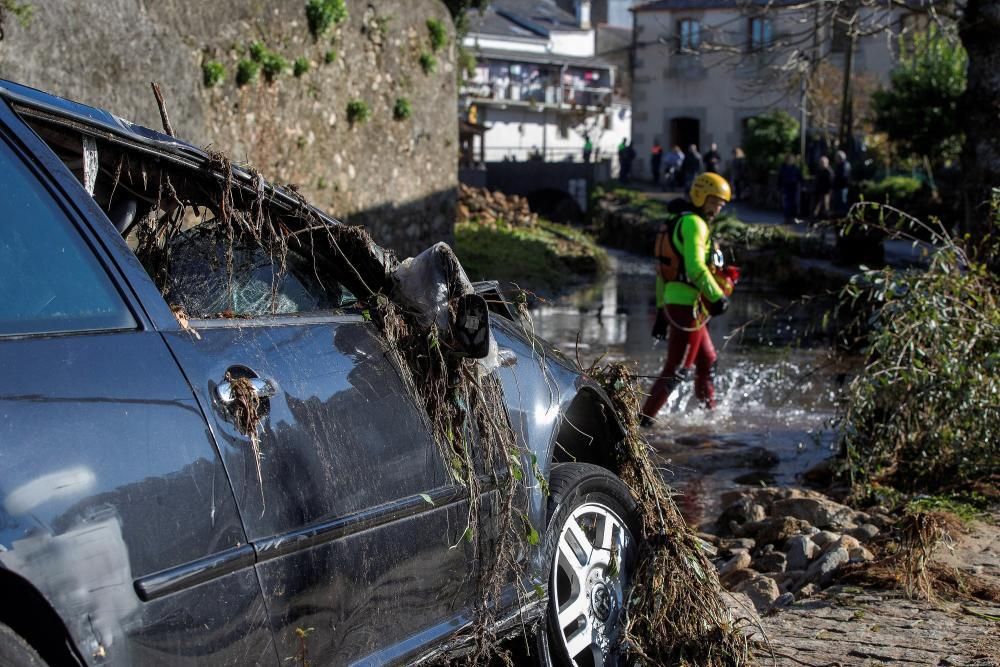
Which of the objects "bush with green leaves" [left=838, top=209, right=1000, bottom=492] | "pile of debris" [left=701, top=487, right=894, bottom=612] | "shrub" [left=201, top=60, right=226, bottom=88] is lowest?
"pile of debris" [left=701, top=487, right=894, bottom=612]

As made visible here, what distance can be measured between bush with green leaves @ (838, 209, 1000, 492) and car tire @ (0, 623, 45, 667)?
6.17 meters

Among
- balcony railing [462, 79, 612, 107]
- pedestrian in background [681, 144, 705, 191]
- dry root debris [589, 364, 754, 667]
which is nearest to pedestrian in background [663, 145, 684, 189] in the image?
pedestrian in background [681, 144, 705, 191]

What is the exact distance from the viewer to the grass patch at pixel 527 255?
2156cm

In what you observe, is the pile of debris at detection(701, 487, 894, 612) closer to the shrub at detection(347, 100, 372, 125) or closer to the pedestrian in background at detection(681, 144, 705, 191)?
the shrub at detection(347, 100, 372, 125)

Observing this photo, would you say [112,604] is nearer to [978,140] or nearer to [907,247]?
[978,140]

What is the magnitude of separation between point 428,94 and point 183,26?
5.16m

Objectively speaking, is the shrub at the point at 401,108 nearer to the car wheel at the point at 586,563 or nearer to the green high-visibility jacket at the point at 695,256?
the green high-visibility jacket at the point at 695,256

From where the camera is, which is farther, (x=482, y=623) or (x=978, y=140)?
(x=978, y=140)

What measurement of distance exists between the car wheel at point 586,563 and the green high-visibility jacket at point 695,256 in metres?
5.45

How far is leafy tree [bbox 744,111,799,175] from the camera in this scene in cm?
4119

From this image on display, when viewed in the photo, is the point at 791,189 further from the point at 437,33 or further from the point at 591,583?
the point at 591,583

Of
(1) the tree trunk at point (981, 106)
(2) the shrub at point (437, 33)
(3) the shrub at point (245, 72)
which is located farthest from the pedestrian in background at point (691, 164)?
(3) the shrub at point (245, 72)

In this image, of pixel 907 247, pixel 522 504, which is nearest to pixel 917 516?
pixel 522 504

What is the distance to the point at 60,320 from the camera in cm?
284
